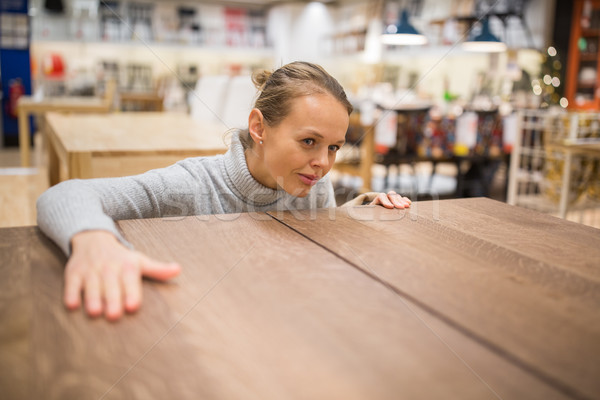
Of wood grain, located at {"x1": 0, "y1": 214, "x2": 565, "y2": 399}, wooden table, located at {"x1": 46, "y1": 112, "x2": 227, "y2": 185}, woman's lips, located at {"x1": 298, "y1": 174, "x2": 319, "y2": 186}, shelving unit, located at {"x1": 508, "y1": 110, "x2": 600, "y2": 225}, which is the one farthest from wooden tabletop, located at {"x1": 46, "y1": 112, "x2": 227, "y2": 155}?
shelving unit, located at {"x1": 508, "y1": 110, "x2": 600, "y2": 225}

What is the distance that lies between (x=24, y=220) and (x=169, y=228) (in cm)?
253

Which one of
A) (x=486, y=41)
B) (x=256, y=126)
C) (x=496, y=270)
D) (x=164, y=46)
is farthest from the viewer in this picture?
(x=164, y=46)

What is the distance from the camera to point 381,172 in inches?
234

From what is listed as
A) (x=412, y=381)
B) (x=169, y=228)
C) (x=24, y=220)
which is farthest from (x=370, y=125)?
(x=412, y=381)

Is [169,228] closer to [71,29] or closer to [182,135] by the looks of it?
[182,135]

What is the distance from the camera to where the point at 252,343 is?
0.46 meters

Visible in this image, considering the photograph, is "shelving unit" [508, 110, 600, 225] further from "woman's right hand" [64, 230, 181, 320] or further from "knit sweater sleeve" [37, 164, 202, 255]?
"woman's right hand" [64, 230, 181, 320]

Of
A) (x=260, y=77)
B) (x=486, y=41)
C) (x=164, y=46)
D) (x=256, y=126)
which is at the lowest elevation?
(x=256, y=126)

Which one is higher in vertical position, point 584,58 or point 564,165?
point 584,58

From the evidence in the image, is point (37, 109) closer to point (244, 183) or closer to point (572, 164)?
point (244, 183)

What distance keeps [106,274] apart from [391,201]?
0.64m

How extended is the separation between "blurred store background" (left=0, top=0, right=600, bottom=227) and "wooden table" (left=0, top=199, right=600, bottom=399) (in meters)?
2.24

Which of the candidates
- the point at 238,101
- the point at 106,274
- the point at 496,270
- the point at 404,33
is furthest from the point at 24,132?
the point at 496,270

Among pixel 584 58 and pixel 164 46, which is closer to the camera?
pixel 584 58
